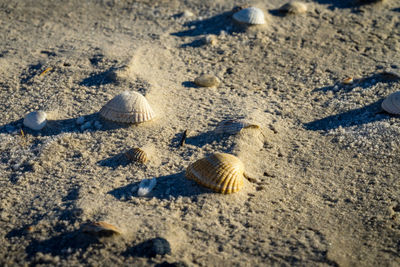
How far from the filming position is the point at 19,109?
185 inches

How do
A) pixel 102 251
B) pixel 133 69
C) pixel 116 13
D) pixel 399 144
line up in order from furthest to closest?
pixel 116 13, pixel 133 69, pixel 399 144, pixel 102 251

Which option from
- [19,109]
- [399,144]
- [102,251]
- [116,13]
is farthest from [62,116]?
[399,144]

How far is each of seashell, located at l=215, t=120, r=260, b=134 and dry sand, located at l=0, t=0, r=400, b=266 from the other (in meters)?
0.08

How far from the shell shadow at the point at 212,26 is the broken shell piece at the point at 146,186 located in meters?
3.16

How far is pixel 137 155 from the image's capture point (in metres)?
3.91

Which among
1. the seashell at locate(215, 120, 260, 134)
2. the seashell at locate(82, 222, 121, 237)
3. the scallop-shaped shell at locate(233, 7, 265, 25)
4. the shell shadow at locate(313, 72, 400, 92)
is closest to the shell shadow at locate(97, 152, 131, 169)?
the seashell at locate(82, 222, 121, 237)

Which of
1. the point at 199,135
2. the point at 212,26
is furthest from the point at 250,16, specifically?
the point at 199,135

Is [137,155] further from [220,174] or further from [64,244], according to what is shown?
[64,244]

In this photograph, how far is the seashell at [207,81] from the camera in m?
5.18

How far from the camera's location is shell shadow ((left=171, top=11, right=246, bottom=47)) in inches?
251

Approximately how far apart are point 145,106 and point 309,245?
237 cm

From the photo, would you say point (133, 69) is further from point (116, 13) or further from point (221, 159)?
point (221, 159)

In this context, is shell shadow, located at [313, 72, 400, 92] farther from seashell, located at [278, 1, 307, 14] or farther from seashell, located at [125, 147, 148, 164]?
seashell, located at [125, 147, 148, 164]

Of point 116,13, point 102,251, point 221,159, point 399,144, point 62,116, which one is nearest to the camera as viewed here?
point 102,251
